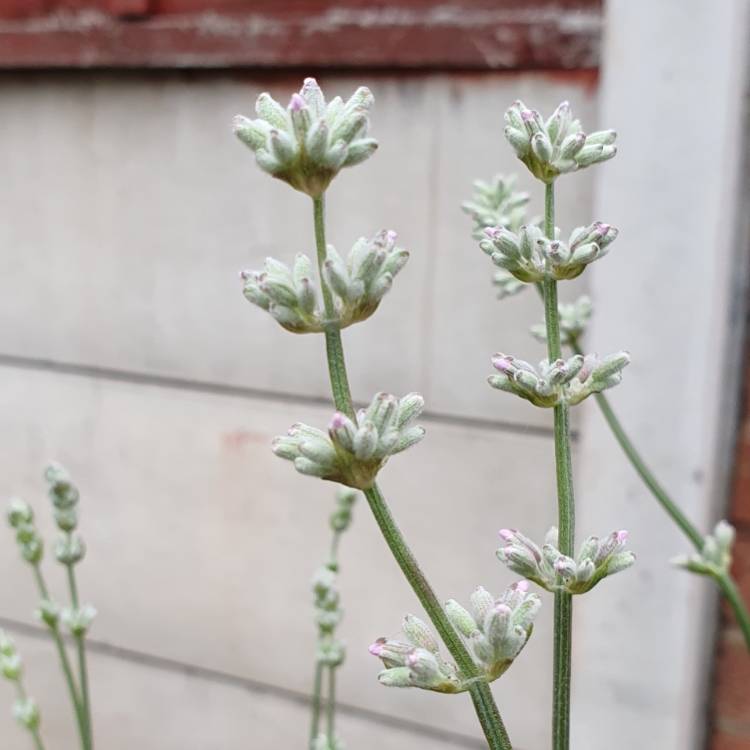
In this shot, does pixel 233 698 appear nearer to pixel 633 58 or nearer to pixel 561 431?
pixel 633 58

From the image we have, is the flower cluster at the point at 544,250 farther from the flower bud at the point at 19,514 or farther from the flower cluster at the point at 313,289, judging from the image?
the flower bud at the point at 19,514

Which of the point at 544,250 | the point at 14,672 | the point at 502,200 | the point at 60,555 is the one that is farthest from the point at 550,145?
the point at 14,672

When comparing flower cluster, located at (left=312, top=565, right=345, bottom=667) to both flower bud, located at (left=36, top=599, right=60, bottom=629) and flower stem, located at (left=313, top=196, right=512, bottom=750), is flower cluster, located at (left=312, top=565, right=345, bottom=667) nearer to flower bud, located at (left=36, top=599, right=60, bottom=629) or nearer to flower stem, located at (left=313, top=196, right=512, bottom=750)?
flower bud, located at (left=36, top=599, right=60, bottom=629)

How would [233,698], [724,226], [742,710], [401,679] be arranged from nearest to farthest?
[401,679] < [724,226] < [742,710] < [233,698]

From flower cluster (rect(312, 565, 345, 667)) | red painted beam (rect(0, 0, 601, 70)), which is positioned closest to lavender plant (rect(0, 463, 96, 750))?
flower cluster (rect(312, 565, 345, 667))

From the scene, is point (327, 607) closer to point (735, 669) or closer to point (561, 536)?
point (561, 536)

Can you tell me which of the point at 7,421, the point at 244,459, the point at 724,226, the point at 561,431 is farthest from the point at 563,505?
the point at 7,421

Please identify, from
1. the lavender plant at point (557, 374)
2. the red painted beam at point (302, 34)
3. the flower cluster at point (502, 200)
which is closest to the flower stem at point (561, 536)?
the lavender plant at point (557, 374)
